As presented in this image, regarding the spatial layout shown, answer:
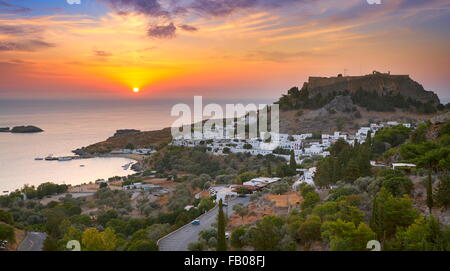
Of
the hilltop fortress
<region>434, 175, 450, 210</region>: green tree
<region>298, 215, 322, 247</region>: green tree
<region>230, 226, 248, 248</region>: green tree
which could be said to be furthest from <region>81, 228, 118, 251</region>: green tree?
the hilltop fortress

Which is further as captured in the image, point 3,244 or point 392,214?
point 3,244

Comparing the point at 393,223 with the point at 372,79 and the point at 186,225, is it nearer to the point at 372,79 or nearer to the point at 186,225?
the point at 186,225

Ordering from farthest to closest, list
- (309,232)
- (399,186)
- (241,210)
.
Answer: (241,210) < (399,186) < (309,232)

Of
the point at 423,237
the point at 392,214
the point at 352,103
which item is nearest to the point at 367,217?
the point at 392,214

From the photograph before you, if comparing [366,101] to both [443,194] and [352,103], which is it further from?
[443,194]

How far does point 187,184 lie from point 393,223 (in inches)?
412

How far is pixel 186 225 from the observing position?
798 centimetres

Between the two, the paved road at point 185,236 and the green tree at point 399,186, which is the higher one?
the green tree at point 399,186

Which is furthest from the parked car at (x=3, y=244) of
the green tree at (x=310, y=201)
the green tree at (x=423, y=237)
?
the green tree at (x=423, y=237)

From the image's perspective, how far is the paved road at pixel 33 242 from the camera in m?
7.27

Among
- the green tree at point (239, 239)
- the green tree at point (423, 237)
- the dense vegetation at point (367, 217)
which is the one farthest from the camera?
the green tree at point (239, 239)

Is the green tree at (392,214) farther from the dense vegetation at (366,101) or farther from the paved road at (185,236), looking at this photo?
the dense vegetation at (366,101)

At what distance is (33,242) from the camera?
780 cm
